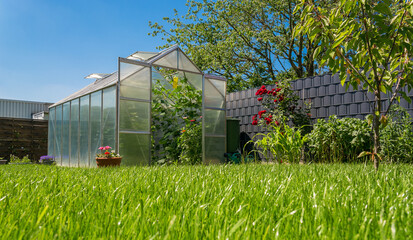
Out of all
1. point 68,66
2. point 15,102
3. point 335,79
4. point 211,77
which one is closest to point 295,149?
point 335,79

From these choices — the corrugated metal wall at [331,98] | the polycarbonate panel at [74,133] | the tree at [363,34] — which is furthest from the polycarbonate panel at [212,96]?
the tree at [363,34]

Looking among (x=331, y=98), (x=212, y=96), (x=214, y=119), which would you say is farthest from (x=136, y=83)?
(x=331, y=98)

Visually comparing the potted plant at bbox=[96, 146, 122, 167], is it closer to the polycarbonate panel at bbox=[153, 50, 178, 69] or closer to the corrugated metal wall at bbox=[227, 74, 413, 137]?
the polycarbonate panel at bbox=[153, 50, 178, 69]

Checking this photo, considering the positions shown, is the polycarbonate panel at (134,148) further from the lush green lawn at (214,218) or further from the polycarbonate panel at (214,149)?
the lush green lawn at (214,218)

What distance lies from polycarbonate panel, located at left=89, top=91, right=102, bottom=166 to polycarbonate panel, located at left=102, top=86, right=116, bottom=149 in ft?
0.74

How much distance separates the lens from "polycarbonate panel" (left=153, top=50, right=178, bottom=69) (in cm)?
749

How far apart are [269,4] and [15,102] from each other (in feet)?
54.3

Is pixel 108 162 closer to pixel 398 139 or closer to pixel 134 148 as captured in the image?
pixel 134 148

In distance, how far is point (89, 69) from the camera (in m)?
11.2

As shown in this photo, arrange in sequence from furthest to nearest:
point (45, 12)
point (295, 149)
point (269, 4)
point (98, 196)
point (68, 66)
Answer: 1. point (269, 4)
2. point (68, 66)
3. point (45, 12)
4. point (295, 149)
5. point (98, 196)

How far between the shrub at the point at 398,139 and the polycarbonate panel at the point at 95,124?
602 cm

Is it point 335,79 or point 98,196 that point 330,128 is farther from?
point 98,196

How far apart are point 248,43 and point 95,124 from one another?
8066mm

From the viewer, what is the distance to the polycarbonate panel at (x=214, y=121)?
26.3 ft
